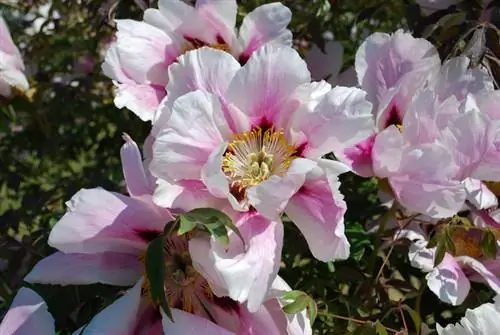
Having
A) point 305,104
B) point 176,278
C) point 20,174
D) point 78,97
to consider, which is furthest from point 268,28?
point 20,174

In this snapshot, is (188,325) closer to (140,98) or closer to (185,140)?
(185,140)

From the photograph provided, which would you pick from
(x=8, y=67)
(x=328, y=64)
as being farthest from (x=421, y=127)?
(x=8, y=67)

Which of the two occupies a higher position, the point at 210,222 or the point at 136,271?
the point at 210,222

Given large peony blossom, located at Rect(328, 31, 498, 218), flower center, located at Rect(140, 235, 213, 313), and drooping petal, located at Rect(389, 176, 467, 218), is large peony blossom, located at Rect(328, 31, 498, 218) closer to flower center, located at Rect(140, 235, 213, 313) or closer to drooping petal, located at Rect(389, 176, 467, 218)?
drooping petal, located at Rect(389, 176, 467, 218)

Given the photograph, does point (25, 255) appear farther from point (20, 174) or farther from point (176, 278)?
point (20, 174)

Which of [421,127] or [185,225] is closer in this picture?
[185,225]

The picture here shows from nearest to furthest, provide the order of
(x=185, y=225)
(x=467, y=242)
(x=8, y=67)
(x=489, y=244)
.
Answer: (x=185, y=225) → (x=489, y=244) → (x=467, y=242) → (x=8, y=67)

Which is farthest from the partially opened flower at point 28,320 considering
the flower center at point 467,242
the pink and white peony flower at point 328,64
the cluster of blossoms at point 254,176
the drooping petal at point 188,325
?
the pink and white peony flower at point 328,64
